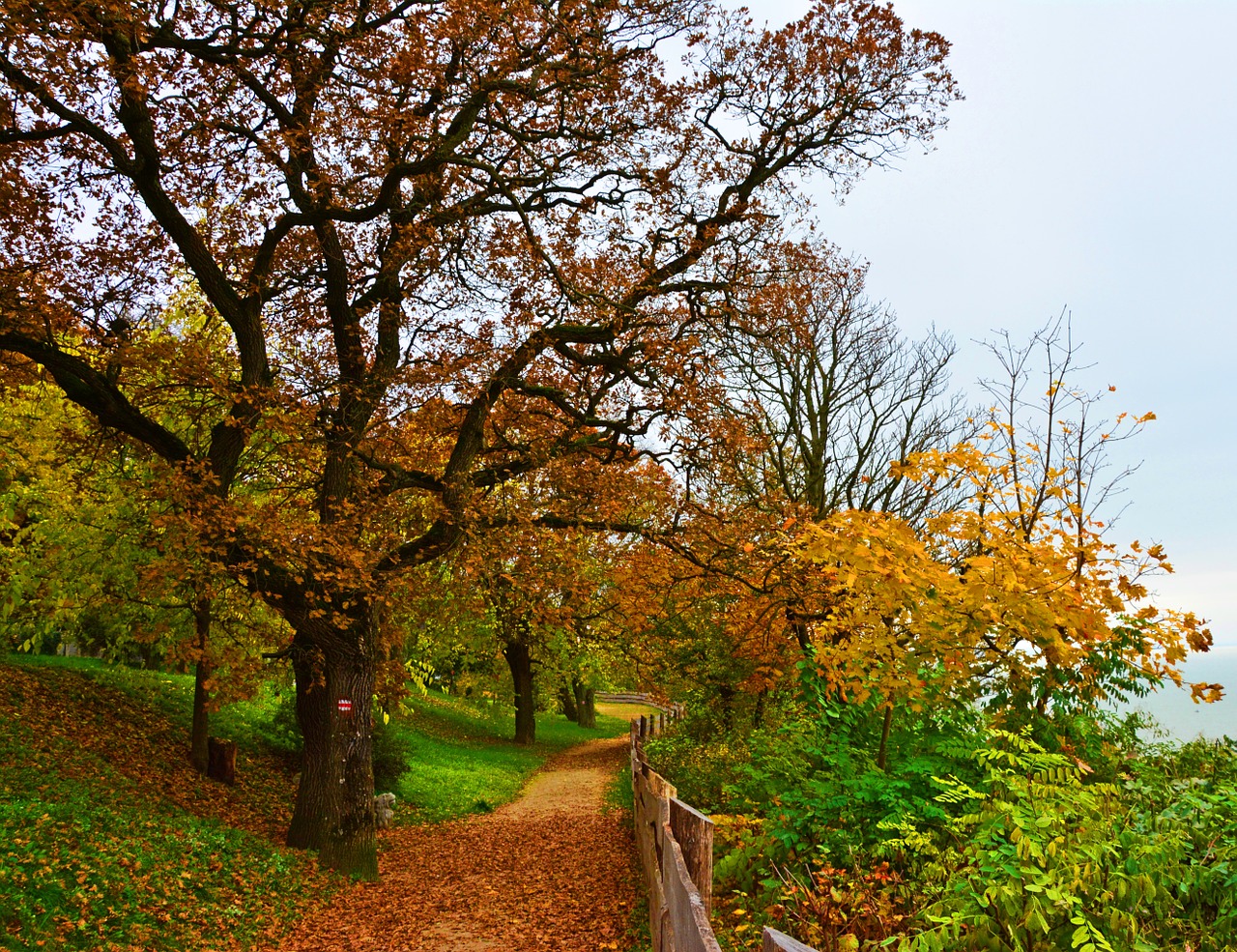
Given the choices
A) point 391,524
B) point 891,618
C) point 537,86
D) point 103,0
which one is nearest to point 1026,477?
point 891,618

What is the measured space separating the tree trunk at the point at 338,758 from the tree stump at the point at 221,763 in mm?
3589

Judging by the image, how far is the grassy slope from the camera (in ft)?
22.8

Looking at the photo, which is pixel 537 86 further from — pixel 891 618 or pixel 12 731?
pixel 12 731

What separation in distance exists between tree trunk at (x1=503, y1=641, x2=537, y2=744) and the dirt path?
13.5m

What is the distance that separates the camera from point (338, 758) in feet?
37.3

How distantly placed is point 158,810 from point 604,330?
836cm

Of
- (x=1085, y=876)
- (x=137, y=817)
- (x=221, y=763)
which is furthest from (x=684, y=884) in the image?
(x=221, y=763)

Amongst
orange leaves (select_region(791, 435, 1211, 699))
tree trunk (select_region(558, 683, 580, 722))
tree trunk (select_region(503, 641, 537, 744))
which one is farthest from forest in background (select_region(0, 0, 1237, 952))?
tree trunk (select_region(558, 683, 580, 722))

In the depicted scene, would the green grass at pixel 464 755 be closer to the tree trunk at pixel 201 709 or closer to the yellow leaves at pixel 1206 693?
the tree trunk at pixel 201 709

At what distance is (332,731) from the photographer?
37.2 ft

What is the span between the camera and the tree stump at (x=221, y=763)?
1426cm

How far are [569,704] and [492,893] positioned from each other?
3780 centimetres

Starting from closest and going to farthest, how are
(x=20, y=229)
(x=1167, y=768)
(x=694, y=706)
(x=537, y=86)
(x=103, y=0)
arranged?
1. (x=1167, y=768)
2. (x=103, y=0)
3. (x=20, y=229)
4. (x=537, y=86)
5. (x=694, y=706)

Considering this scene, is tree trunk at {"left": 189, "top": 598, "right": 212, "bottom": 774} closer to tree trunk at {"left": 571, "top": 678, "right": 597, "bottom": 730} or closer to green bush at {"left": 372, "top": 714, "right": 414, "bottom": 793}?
green bush at {"left": 372, "top": 714, "right": 414, "bottom": 793}
